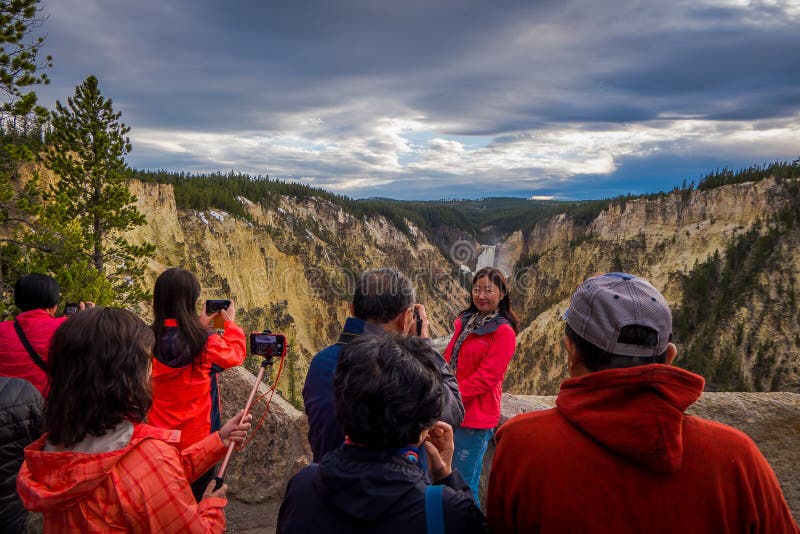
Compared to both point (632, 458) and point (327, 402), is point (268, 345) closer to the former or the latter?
point (327, 402)

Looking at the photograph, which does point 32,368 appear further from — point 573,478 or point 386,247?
point 386,247

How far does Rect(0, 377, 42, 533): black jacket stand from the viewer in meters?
2.00

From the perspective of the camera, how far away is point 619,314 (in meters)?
1.37

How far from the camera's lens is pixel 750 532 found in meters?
1.19

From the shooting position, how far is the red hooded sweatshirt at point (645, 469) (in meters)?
1.18

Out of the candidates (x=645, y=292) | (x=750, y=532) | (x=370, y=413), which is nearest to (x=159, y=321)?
(x=370, y=413)

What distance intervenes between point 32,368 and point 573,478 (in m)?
3.18

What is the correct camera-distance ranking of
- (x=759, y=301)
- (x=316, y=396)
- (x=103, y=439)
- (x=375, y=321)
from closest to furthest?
(x=103, y=439) < (x=316, y=396) < (x=375, y=321) < (x=759, y=301)

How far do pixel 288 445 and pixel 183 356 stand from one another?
5.26 ft

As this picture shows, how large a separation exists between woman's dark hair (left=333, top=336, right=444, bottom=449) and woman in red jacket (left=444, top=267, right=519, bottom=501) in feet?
6.04

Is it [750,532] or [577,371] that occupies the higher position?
→ [577,371]

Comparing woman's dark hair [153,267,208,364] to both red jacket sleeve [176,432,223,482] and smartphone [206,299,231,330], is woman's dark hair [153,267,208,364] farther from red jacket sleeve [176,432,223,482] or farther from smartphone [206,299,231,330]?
red jacket sleeve [176,432,223,482]

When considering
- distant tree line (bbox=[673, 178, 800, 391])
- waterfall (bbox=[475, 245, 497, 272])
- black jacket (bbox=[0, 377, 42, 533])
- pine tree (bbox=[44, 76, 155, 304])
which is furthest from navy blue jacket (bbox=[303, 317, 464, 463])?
waterfall (bbox=[475, 245, 497, 272])

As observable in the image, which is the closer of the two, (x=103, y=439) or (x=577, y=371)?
(x=577, y=371)
